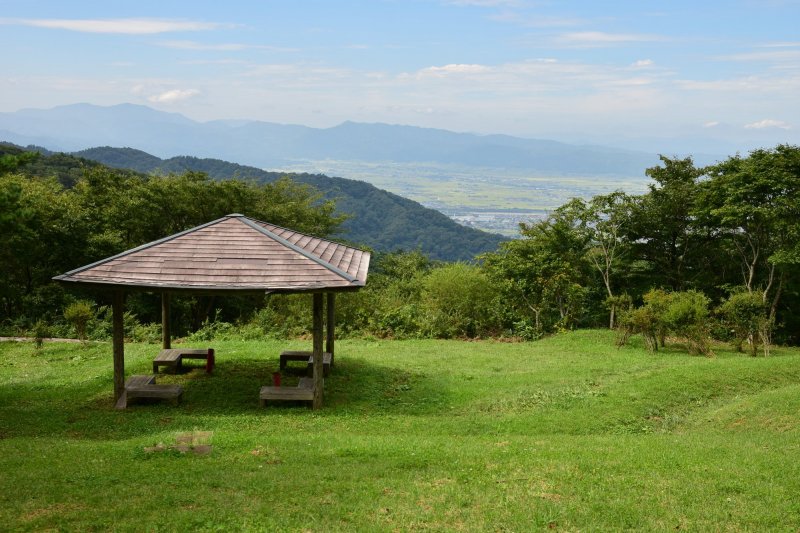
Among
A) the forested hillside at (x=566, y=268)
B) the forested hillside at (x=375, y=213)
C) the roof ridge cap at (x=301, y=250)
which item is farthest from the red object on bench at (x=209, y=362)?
the forested hillside at (x=375, y=213)

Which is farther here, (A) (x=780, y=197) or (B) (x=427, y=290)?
(B) (x=427, y=290)

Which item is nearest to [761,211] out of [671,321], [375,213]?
Answer: [671,321]

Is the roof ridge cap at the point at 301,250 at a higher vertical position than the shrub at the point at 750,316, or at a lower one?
higher

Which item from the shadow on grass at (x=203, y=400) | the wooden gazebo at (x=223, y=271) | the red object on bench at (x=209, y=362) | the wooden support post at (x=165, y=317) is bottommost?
the shadow on grass at (x=203, y=400)

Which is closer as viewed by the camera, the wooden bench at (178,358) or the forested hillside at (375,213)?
the wooden bench at (178,358)

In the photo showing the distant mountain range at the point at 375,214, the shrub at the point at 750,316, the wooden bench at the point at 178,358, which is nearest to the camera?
the wooden bench at the point at 178,358

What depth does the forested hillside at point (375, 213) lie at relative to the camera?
85.8 meters

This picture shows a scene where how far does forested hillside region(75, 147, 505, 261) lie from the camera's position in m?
85.8

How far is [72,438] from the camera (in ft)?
30.5

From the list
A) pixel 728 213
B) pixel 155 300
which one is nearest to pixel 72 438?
pixel 155 300

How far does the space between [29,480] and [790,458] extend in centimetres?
929

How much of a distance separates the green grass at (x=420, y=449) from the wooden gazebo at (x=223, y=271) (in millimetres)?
1731

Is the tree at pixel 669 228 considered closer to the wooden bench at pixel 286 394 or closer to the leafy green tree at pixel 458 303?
the leafy green tree at pixel 458 303

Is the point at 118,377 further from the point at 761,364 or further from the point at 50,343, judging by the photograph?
the point at 761,364
